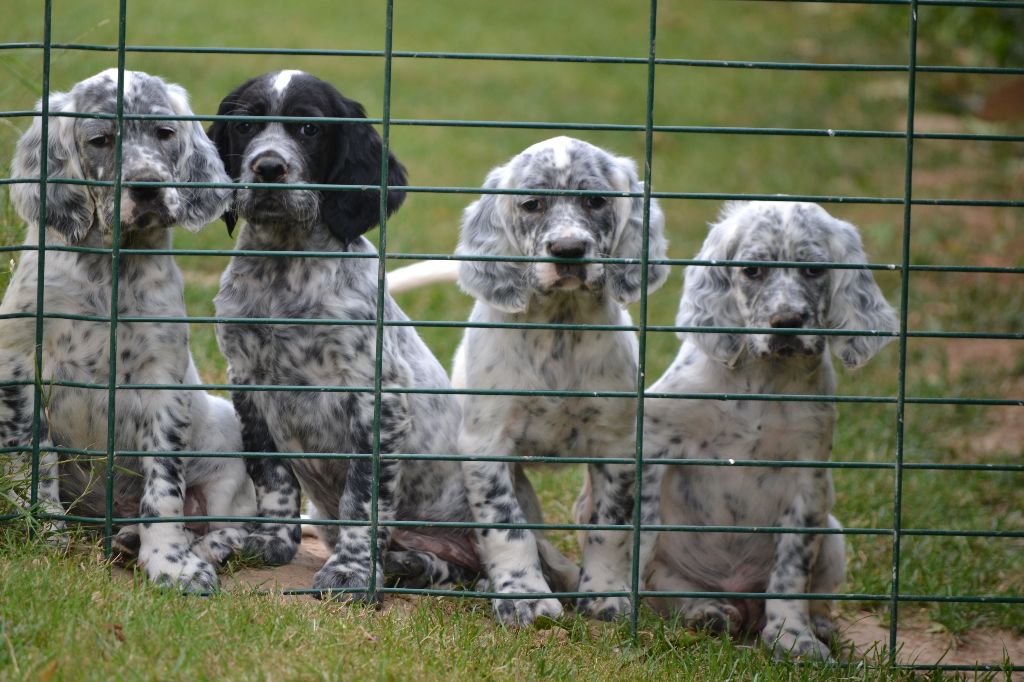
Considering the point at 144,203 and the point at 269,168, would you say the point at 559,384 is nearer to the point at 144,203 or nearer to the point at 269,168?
the point at 269,168

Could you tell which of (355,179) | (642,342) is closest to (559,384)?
(642,342)

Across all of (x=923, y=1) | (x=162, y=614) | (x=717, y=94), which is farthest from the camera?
(x=717, y=94)

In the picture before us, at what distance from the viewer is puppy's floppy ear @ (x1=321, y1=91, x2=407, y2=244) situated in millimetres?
4895

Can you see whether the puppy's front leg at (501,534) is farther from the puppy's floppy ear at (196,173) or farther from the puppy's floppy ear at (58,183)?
the puppy's floppy ear at (58,183)

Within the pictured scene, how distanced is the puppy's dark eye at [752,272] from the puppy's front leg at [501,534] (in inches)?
44.8

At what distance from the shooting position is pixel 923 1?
4254 millimetres

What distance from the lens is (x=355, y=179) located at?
→ 4.96 m

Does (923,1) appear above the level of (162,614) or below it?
above

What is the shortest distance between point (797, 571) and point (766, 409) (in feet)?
2.09

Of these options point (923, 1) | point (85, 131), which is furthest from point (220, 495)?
point (923, 1)

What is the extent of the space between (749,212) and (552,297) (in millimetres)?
875

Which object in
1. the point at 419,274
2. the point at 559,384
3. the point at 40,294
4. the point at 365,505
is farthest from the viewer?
the point at 419,274

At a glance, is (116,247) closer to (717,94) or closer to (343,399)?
(343,399)

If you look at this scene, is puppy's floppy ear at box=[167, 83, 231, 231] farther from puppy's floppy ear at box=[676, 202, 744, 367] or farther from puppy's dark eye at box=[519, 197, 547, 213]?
puppy's floppy ear at box=[676, 202, 744, 367]
